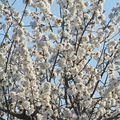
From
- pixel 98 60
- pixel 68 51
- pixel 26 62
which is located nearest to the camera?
pixel 26 62

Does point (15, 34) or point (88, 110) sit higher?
point (15, 34)

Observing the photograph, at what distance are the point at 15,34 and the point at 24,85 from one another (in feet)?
3.40

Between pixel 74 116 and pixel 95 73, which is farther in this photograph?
pixel 95 73

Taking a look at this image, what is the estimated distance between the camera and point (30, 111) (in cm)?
1027

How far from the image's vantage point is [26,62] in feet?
33.7

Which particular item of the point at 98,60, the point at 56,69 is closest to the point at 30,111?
the point at 56,69

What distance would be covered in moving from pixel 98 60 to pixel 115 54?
51cm

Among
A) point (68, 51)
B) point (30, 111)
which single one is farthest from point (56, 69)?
point (30, 111)

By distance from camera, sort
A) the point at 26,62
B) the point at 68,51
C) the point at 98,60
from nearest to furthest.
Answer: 1. the point at 26,62
2. the point at 68,51
3. the point at 98,60

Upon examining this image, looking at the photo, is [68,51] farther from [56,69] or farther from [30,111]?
[30,111]

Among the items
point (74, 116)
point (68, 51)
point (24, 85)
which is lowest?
point (74, 116)

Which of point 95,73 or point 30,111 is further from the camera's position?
point 95,73

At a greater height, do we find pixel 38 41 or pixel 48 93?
pixel 38 41

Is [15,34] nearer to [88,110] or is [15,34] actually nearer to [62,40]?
[62,40]
